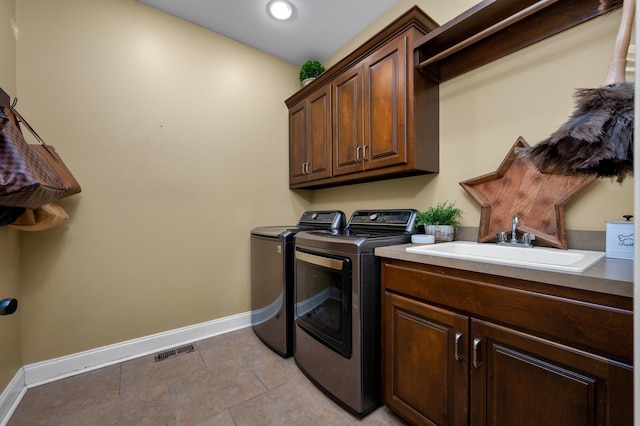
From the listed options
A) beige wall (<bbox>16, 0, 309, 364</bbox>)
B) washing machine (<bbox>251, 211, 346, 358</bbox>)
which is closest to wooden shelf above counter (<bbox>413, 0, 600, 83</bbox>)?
washing machine (<bbox>251, 211, 346, 358</bbox>)

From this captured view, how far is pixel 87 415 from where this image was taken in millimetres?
1417

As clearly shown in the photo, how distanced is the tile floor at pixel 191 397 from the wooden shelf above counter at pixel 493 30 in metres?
2.07

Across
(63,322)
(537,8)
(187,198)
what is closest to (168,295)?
(63,322)

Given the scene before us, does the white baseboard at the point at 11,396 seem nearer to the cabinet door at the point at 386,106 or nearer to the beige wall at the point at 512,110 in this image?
the cabinet door at the point at 386,106

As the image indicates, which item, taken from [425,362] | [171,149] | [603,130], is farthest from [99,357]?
[603,130]

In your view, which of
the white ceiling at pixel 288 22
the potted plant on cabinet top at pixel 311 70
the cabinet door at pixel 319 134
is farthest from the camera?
the potted plant on cabinet top at pixel 311 70

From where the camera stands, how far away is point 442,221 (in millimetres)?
1672

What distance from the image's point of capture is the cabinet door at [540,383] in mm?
748

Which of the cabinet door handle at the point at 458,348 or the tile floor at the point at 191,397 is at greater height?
the cabinet door handle at the point at 458,348

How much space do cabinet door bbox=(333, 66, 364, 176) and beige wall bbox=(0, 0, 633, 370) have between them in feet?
1.33

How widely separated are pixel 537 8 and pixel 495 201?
928 mm

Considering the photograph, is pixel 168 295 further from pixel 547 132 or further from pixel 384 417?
pixel 547 132

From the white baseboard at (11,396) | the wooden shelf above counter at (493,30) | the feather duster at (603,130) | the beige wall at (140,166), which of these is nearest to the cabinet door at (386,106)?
the wooden shelf above counter at (493,30)

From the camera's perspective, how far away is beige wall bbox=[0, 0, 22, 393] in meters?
1.43
